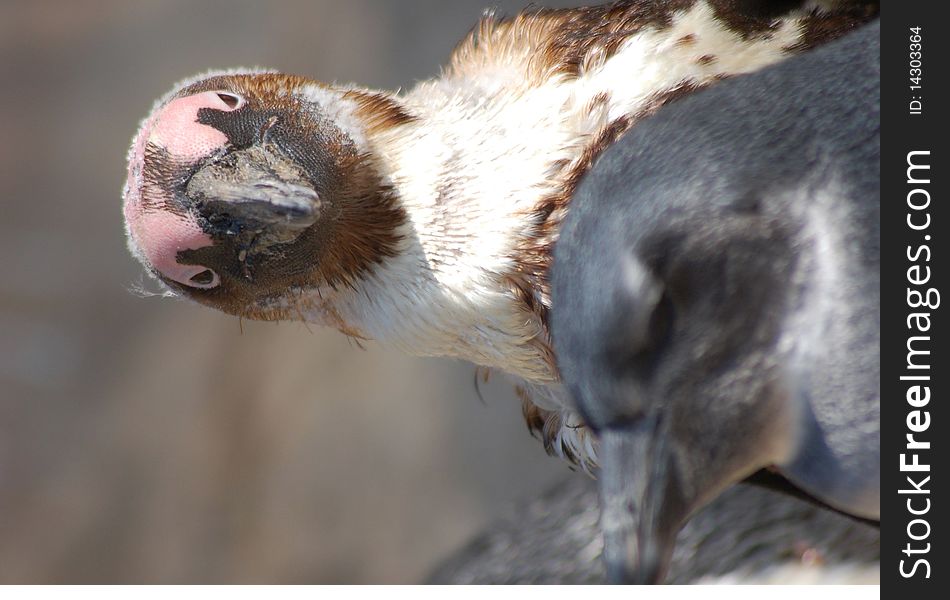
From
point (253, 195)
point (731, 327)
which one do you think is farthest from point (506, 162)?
point (731, 327)

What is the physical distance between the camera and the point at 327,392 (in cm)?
192

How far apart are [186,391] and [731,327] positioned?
5.03 ft

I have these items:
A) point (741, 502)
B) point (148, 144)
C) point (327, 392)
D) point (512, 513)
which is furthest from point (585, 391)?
point (327, 392)

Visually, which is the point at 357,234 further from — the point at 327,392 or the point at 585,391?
the point at 327,392

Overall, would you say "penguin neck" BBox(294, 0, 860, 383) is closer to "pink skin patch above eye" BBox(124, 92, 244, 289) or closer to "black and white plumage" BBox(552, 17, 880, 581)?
"pink skin patch above eye" BBox(124, 92, 244, 289)

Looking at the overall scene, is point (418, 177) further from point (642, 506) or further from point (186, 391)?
point (186, 391)

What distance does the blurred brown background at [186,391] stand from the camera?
5.93 feet

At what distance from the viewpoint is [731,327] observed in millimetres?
496

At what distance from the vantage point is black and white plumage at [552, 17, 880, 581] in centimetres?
49

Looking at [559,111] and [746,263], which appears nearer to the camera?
[746,263]

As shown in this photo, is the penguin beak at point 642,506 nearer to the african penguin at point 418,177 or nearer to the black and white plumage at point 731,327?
the black and white plumage at point 731,327

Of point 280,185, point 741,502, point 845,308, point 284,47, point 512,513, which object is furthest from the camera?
point 284,47

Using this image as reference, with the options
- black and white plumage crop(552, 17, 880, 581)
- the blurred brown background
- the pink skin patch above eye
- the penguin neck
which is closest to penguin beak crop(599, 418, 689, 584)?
black and white plumage crop(552, 17, 880, 581)

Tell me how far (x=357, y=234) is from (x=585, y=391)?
312 mm
